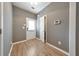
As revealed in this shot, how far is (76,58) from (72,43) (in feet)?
2.31

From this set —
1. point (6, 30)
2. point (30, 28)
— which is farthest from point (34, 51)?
point (30, 28)

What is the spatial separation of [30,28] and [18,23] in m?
1.24

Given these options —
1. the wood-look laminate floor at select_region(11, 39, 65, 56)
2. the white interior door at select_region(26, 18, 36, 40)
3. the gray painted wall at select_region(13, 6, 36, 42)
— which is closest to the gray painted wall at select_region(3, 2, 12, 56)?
the wood-look laminate floor at select_region(11, 39, 65, 56)

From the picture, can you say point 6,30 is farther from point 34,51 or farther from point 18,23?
point 18,23

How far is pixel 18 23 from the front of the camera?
153 inches

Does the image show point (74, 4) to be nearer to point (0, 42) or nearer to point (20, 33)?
point (0, 42)

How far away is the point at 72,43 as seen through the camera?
4.41 feet

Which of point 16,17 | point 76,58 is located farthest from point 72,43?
point 16,17

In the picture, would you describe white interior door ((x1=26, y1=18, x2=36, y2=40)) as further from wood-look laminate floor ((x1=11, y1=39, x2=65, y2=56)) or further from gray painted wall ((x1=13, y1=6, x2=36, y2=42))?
wood-look laminate floor ((x1=11, y1=39, x2=65, y2=56))

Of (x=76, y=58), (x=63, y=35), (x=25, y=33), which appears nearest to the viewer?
(x=76, y=58)

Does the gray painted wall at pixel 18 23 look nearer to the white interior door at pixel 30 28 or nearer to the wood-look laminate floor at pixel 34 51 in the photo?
the white interior door at pixel 30 28

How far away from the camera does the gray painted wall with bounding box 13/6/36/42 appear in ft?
12.1

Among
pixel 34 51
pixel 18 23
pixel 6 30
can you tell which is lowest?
pixel 34 51

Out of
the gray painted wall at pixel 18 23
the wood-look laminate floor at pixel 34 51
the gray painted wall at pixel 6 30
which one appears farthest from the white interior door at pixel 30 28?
the gray painted wall at pixel 6 30
